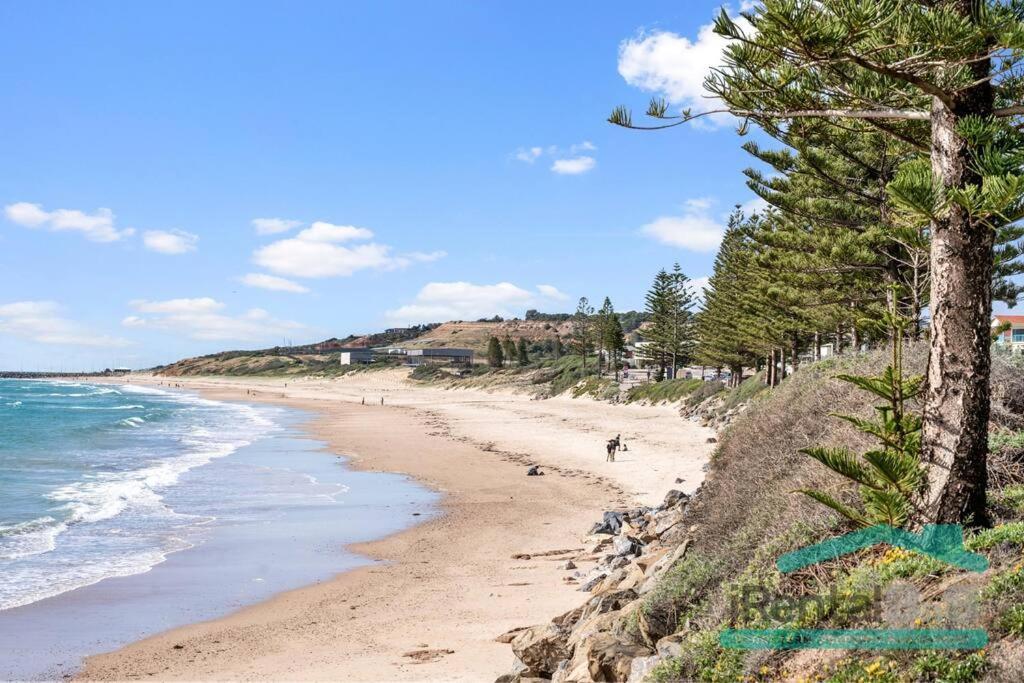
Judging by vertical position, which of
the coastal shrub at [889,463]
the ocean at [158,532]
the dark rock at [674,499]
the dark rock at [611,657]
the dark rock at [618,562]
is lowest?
the ocean at [158,532]

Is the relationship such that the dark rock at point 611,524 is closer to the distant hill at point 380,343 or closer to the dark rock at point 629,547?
the dark rock at point 629,547

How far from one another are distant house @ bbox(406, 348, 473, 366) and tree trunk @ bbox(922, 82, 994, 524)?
103 m

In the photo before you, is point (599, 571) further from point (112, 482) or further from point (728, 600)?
point (112, 482)

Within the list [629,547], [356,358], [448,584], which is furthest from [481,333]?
[629,547]

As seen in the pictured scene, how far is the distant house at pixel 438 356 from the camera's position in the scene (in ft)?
364

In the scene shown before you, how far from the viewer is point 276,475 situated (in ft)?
75.1

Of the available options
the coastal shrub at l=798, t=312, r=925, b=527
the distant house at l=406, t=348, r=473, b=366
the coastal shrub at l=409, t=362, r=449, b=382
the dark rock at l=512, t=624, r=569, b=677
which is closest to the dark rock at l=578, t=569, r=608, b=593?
the dark rock at l=512, t=624, r=569, b=677

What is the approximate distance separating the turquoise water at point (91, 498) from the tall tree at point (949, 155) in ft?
35.3

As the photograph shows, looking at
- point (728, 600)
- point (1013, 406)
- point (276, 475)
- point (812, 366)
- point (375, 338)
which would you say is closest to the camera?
point (728, 600)

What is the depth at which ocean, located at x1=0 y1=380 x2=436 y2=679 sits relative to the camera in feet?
32.1

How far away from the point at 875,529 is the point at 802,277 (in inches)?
726

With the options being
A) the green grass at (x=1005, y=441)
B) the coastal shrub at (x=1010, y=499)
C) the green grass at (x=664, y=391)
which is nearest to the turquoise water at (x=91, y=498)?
the coastal shrub at (x=1010, y=499)

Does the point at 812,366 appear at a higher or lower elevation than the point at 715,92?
lower

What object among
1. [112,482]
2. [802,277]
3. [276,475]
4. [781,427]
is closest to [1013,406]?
[781,427]
